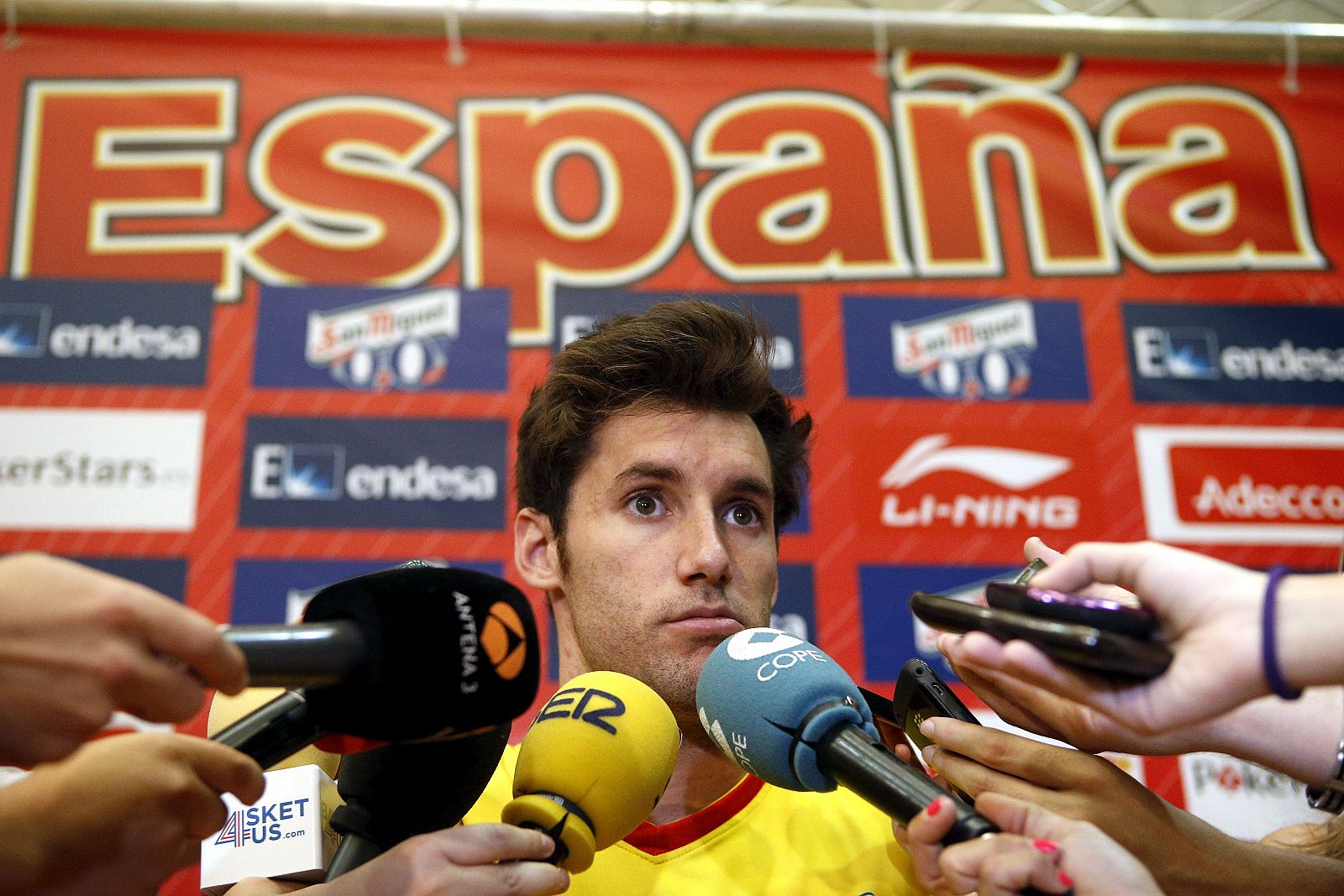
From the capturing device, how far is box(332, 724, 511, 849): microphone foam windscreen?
1.13 m

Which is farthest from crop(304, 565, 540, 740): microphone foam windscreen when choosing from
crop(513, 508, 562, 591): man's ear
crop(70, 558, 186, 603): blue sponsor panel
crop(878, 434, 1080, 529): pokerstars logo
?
crop(878, 434, 1080, 529): pokerstars logo

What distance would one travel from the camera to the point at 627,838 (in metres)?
1.62

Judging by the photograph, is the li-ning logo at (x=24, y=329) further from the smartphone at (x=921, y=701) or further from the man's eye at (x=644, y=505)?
the smartphone at (x=921, y=701)

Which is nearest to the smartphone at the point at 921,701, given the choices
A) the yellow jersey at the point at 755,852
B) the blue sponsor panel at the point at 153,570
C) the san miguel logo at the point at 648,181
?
the yellow jersey at the point at 755,852

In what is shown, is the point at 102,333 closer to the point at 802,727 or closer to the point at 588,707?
the point at 588,707

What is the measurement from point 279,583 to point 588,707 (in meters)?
1.60

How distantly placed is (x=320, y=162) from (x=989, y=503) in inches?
74.9

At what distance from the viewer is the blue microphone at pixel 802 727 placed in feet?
3.13

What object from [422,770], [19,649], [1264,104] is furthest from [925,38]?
[19,649]

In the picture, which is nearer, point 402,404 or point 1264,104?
point 402,404

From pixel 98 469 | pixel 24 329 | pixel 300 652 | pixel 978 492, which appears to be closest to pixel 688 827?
pixel 300 652

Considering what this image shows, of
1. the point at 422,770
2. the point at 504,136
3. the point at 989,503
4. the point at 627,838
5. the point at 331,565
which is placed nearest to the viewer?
the point at 422,770

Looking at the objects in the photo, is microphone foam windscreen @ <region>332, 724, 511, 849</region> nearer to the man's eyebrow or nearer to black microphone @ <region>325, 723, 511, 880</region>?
black microphone @ <region>325, 723, 511, 880</region>

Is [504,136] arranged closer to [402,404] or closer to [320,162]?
[320,162]
